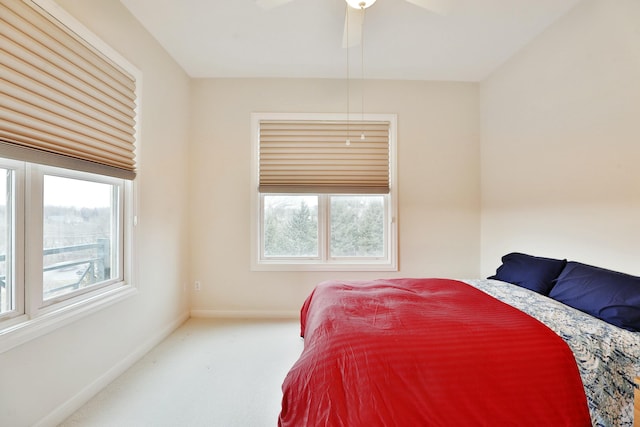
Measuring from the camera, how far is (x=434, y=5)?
6.73ft

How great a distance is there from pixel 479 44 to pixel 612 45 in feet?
3.19

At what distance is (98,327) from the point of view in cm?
182

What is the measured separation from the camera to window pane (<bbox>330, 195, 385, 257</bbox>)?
322cm

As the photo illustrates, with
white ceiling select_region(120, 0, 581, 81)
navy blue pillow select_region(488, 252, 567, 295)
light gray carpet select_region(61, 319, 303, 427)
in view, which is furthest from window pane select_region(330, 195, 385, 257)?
white ceiling select_region(120, 0, 581, 81)

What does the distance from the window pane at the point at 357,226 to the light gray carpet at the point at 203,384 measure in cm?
Answer: 118

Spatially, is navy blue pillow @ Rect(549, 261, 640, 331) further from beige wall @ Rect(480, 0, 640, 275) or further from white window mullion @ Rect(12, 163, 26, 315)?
white window mullion @ Rect(12, 163, 26, 315)

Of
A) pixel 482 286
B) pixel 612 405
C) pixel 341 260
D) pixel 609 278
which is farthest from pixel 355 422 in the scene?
pixel 341 260

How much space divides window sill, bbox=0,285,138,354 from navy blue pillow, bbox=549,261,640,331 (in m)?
3.11

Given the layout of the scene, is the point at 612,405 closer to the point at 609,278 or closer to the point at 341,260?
the point at 609,278

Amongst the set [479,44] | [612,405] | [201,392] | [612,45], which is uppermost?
[479,44]

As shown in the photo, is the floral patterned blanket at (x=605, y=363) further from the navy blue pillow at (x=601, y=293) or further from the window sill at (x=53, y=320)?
the window sill at (x=53, y=320)

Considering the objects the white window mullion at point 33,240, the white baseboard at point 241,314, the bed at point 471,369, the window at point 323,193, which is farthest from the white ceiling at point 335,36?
the white baseboard at point 241,314

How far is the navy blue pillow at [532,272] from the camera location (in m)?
1.99

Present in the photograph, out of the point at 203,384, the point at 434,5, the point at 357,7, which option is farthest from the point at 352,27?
the point at 203,384
